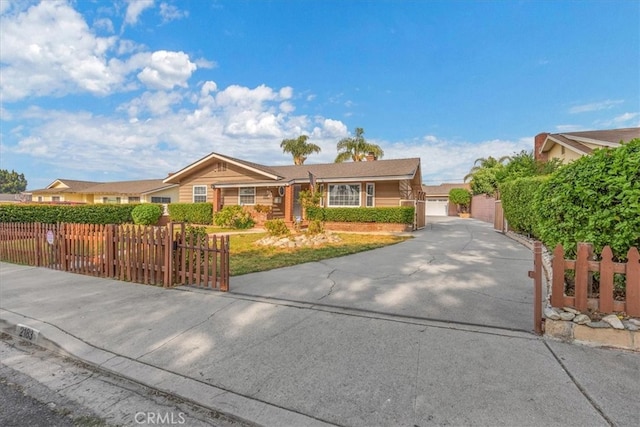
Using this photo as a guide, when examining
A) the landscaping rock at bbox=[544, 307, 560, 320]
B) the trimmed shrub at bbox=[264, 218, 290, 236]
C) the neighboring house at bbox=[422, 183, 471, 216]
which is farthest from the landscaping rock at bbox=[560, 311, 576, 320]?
the neighboring house at bbox=[422, 183, 471, 216]

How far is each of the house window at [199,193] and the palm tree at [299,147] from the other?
623 inches

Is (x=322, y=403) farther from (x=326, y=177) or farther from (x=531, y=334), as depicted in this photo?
(x=326, y=177)

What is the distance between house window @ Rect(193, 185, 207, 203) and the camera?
23062 millimetres

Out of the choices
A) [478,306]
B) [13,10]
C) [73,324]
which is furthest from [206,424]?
[13,10]

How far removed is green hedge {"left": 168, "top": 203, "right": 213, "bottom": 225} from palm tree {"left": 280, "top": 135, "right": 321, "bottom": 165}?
17250mm

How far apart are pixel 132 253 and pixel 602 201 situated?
7555 millimetres

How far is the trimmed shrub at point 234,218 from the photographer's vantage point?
1933 centimetres

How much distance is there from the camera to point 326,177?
63.6ft

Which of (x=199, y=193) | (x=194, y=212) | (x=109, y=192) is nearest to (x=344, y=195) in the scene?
(x=194, y=212)

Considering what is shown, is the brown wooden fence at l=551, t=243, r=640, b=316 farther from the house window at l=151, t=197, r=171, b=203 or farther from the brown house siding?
the house window at l=151, t=197, r=171, b=203

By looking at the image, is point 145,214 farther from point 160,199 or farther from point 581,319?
point 581,319

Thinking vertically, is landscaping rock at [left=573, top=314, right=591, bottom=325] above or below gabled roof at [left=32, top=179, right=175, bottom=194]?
below

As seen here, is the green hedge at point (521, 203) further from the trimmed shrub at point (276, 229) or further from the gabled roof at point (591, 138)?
the trimmed shrub at point (276, 229)

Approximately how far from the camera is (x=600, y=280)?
10.5 ft
